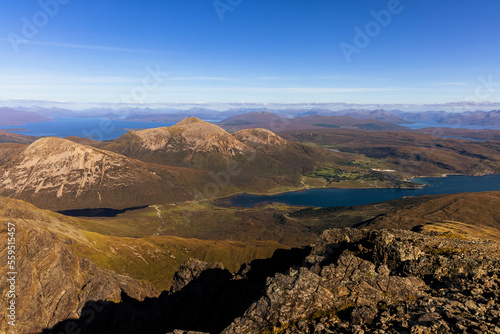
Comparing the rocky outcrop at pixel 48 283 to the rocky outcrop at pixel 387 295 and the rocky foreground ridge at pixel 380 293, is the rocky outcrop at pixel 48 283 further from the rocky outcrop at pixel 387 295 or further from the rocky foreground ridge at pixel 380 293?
the rocky outcrop at pixel 387 295

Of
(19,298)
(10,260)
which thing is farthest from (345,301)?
(10,260)

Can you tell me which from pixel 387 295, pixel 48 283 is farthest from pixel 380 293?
pixel 48 283

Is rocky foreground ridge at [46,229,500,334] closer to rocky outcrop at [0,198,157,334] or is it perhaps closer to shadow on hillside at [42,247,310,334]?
Answer: shadow on hillside at [42,247,310,334]

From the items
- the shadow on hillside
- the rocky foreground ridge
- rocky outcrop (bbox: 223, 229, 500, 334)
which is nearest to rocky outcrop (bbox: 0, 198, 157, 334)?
the shadow on hillside

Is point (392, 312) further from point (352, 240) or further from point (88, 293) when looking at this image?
point (88, 293)

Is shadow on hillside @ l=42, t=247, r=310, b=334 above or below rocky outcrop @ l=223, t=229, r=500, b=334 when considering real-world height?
below

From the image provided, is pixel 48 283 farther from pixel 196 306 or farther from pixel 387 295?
pixel 387 295

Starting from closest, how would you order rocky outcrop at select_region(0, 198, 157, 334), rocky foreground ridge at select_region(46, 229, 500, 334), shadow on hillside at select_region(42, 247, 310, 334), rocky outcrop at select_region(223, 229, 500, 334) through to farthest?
1. rocky outcrop at select_region(223, 229, 500, 334)
2. rocky foreground ridge at select_region(46, 229, 500, 334)
3. shadow on hillside at select_region(42, 247, 310, 334)
4. rocky outcrop at select_region(0, 198, 157, 334)

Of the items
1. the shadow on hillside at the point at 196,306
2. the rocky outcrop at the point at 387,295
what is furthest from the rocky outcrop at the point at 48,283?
the rocky outcrop at the point at 387,295
